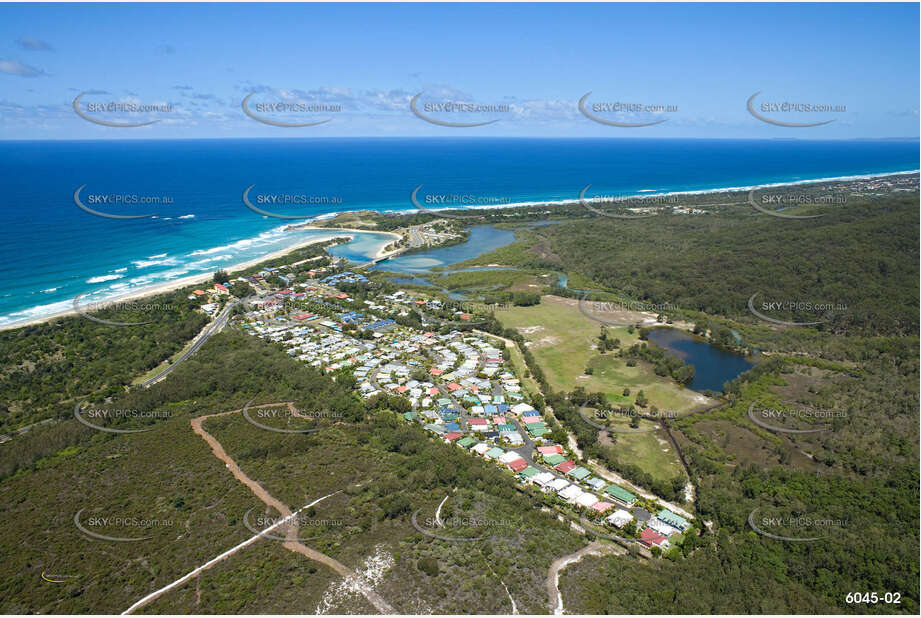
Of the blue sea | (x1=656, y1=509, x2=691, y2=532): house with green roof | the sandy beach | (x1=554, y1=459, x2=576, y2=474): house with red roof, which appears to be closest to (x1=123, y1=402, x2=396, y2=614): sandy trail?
(x1=554, y1=459, x2=576, y2=474): house with red roof

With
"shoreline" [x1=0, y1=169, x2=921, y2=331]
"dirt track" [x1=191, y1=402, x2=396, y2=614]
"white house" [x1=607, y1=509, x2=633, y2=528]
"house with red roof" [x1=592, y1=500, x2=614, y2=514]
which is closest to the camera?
"dirt track" [x1=191, y1=402, x2=396, y2=614]

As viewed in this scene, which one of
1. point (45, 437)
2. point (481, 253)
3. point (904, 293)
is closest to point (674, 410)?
point (904, 293)

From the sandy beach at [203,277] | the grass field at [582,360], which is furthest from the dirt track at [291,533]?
the sandy beach at [203,277]

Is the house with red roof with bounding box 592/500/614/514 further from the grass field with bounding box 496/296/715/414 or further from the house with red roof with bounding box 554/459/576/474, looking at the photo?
the grass field with bounding box 496/296/715/414

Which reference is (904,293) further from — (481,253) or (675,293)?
(481,253)

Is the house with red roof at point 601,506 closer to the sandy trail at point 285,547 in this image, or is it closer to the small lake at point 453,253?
the sandy trail at point 285,547

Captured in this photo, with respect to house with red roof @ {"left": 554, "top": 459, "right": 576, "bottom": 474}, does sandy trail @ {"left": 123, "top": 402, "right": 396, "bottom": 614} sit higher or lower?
lower

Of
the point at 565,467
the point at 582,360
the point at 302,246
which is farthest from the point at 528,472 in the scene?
the point at 302,246
